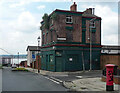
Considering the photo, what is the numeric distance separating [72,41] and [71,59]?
3072 mm

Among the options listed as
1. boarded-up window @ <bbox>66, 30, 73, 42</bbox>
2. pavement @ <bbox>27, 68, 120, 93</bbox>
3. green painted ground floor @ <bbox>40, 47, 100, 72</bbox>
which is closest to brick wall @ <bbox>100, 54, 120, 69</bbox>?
green painted ground floor @ <bbox>40, 47, 100, 72</bbox>

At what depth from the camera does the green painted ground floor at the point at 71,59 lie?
31234 millimetres

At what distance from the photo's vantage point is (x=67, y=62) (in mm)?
31453

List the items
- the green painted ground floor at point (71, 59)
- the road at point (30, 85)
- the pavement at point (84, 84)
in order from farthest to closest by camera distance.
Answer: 1. the green painted ground floor at point (71, 59)
2. the road at point (30, 85)
3. the pavement at point (84, 84)

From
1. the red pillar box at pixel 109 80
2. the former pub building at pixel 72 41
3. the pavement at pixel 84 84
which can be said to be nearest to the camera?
the red pillar box at pixel 109 80

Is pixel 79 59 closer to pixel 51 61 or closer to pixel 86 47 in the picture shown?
pixel 86 47

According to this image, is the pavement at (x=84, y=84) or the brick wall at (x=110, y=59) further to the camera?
the brick wall at (x=110, y=59)

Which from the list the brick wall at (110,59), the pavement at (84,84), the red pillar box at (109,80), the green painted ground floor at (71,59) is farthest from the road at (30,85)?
the brick wall at (110,59)

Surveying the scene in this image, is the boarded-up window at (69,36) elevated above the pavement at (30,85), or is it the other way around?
the boarded-up window at (69,36)

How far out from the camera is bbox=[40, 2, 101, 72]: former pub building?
3134cm

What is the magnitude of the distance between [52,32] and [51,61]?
5242 millimetres

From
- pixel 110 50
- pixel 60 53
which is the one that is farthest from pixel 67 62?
pixel 110 50

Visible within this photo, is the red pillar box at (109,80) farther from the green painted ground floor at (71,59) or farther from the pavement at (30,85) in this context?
the green painted ground floor at (71,59)

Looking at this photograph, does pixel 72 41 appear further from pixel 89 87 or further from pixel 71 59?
pixel 89 87
